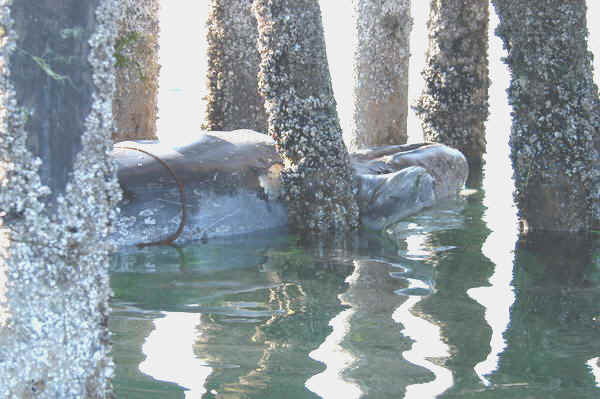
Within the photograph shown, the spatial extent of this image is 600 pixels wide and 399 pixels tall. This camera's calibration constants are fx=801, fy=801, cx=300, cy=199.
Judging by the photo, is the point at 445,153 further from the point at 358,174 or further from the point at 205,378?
the point at 205,378

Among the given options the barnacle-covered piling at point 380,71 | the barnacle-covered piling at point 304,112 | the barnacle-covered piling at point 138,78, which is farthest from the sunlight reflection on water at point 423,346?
the barnacle-covered piling at point 380,71

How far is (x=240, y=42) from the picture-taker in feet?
24.9

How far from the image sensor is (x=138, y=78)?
701 cm

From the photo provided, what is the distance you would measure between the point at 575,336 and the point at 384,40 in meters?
5.24

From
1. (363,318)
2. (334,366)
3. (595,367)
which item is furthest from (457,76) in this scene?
(334,366)

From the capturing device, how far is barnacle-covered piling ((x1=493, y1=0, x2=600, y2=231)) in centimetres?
502

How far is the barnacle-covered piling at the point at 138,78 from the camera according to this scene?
6840 millimetres

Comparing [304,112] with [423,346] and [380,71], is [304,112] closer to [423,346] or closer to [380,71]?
[423,346]

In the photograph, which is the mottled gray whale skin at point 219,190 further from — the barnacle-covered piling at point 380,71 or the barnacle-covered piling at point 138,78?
the barnacle-covered piling at point 380,71

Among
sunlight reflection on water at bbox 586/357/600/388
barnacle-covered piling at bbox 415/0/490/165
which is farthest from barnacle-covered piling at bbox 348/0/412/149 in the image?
sunlight reflection on water at bbox 586/357/600/388

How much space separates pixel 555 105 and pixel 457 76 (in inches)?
127

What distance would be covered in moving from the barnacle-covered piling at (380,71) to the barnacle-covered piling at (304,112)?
3025 millimetres

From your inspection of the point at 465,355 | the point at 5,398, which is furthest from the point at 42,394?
the point at 465,355

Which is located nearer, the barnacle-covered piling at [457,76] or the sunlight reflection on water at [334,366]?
the sunlight reflection on water at [334,366]
